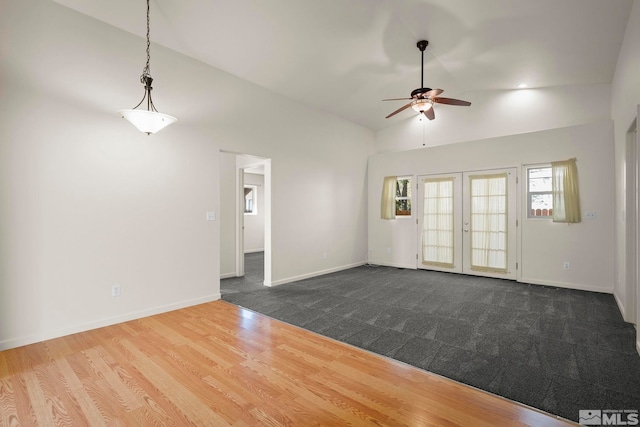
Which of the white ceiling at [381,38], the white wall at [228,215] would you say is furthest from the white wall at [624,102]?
the white wall at [228,215]

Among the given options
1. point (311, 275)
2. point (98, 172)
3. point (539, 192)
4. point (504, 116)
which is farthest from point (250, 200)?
point (539, 192)

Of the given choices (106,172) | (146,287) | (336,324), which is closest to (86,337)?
(146,287)

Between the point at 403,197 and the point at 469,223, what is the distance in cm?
154

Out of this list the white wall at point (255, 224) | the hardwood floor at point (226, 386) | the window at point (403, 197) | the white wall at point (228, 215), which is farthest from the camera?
the white wall at point (255, 224)

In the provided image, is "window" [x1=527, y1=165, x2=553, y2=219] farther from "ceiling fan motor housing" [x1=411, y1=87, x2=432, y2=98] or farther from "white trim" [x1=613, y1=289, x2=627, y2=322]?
"ceiling fan motor housing" [x1=411, y1=87, x2=432, y2=98]

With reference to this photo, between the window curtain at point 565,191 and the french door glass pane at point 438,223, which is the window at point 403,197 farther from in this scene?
the window curtain at point 565,191

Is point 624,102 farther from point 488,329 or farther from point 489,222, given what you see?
point 488,329

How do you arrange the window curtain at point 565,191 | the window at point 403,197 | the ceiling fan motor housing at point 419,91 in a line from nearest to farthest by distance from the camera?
the ceiling fan motor housing at point 419,91 < the window curtain at point 565,191 < the window at point 403,197

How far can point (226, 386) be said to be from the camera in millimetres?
2225

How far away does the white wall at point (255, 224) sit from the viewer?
384 inches

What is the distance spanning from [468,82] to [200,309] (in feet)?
19.8

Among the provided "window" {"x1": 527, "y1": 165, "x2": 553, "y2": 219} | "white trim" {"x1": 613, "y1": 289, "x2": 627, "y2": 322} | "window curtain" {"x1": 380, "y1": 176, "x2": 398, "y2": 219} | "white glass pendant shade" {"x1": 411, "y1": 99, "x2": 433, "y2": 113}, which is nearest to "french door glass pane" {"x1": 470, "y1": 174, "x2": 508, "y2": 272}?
"window" {"x1": 527, "y1": 165, "x2": 553, "y2": 219}

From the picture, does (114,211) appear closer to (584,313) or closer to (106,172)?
(106,172)

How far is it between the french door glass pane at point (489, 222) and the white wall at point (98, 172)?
434cm
